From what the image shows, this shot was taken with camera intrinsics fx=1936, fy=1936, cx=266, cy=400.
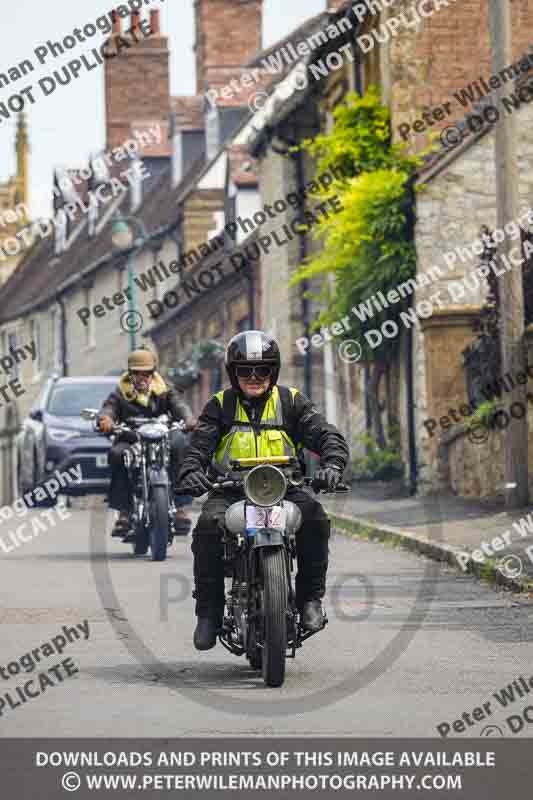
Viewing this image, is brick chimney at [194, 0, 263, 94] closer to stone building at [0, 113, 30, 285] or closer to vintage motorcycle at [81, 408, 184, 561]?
vintage motorcycle at [81, 408, 184, 561]

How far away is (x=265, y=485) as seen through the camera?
29.0ft

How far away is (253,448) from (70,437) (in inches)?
689

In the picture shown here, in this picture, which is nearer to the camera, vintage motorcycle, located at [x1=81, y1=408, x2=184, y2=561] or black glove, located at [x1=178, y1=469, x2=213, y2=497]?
black glove, located at [x1=178, y1=469, x2=213, y2=497]

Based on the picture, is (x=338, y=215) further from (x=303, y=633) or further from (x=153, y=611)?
(x=303, y=633)

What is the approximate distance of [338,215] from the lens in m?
25.8

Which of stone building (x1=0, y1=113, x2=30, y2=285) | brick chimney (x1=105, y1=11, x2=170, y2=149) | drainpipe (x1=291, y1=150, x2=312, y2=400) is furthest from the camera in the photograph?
stone building (x1=0, y1=113, x2=30, y2=285)

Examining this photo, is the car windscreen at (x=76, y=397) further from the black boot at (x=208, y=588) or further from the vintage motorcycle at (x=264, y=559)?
the vintage motorcycle at (x=264, y=559)

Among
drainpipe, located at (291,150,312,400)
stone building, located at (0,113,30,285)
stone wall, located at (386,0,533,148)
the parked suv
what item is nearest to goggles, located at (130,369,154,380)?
the parked suv

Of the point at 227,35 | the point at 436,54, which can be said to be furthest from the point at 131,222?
the point at 436,54

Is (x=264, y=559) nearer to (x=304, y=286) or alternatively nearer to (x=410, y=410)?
(x=410, y=410)

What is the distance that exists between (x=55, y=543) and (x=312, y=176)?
17249mm

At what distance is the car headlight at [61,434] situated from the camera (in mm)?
26531

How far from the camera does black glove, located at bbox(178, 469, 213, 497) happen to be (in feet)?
29.4

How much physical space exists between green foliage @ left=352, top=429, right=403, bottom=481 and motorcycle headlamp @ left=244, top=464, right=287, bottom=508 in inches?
717
